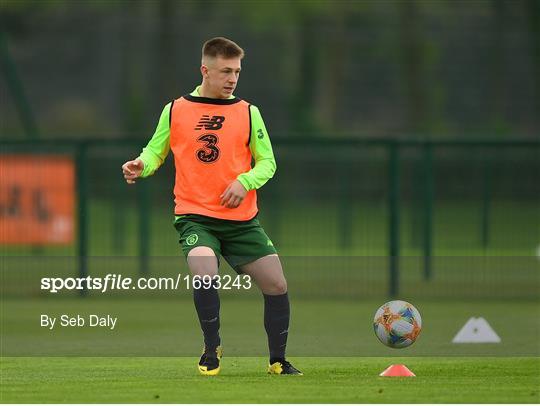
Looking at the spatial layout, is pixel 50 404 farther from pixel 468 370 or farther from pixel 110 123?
pixel 110 123

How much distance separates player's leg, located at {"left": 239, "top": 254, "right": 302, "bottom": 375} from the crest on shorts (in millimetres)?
372

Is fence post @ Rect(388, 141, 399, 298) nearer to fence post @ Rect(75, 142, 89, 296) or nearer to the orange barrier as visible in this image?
fence post @ Rect(75, 142, 89, 296)

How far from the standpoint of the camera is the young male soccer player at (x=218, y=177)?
8.73 meters

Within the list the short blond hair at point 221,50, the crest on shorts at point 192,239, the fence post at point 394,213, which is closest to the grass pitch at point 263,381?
the crest on shorts at point 192,239

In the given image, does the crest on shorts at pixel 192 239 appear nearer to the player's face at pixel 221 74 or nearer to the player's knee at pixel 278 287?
the player's knee at pixel 278 287

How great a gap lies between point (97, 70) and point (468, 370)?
66.9 feet

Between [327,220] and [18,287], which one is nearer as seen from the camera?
[18,287]

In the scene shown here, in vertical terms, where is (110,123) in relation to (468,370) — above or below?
above

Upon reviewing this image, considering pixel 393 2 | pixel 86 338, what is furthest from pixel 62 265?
pixel 393 2

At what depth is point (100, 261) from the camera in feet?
56.4

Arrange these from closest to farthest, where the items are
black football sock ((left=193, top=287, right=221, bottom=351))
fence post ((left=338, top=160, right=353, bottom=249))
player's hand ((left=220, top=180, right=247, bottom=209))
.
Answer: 1. player's hand ((left=220, top=180, right=247, bottom=209))
2. black football sock ((left=193, top=287, right=221, bottom=351))
3. fence post ((left=338, top=160, right=353, bottom=249))

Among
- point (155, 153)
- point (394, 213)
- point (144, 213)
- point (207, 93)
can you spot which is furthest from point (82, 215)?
point (207, 93)

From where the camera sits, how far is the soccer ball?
9211mm

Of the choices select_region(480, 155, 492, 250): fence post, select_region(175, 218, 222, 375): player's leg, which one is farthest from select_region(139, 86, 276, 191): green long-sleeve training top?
select_region(480, 155, 492, 250): fence post
